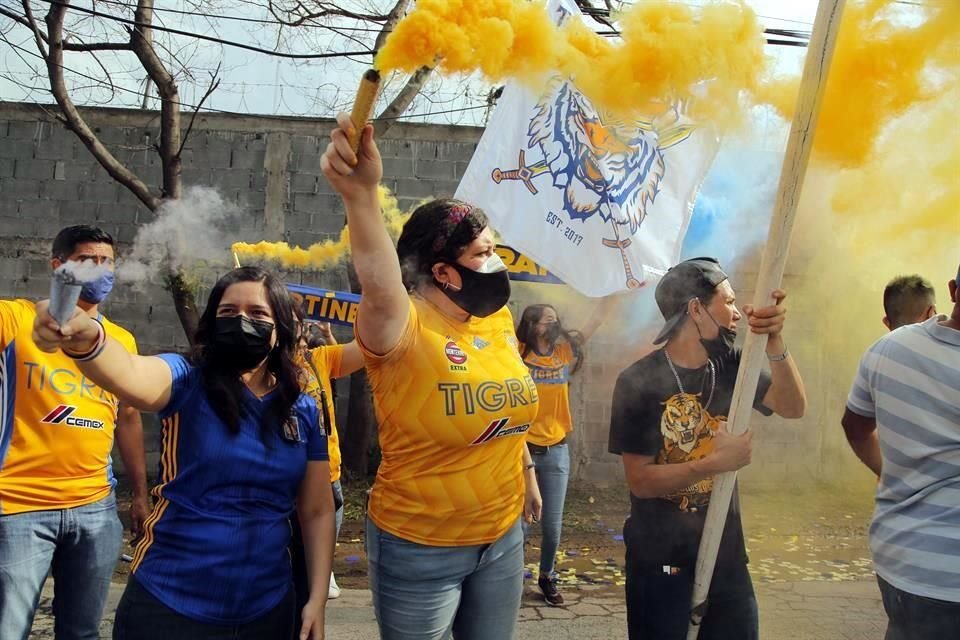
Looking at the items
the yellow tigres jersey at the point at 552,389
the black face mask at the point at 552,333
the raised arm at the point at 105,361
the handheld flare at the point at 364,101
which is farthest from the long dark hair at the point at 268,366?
the black face mask at the point at 552,333

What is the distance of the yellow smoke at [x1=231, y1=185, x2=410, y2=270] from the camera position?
7320 mm

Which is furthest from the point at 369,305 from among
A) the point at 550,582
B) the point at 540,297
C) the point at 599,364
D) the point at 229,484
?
the point at 599,364

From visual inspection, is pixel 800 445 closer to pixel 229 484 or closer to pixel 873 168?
pixel 873 168

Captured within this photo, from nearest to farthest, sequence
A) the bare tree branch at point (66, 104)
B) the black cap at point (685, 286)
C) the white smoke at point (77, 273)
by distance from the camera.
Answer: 1. the white smoke at point (77, 273)
2. the black cap at point (685, 286)
3. the bare tree branch at point (66, 104)

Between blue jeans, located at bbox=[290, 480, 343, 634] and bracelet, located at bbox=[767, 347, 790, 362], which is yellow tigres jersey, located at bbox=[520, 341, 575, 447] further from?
blue jeans, located at bbox=[290, 480, 343, 634]

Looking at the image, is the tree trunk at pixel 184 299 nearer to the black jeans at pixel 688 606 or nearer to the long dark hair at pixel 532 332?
the long dark hair at pixel 532 332

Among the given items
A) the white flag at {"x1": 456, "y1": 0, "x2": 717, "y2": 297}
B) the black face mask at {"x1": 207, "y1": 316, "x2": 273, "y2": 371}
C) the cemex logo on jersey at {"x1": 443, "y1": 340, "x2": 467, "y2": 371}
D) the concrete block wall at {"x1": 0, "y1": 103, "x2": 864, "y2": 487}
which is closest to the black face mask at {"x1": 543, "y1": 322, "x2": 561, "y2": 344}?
the white flag at {"x1": 456, "y1": 0, "x2": 717, "y2": 297}

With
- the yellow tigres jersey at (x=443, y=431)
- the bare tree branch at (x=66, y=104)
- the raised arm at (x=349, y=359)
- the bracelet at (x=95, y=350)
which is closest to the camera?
the bracelet at (x=95, y=350)

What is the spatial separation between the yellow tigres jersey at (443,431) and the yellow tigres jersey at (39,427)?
3.94 feet

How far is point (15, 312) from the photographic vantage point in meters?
2.93

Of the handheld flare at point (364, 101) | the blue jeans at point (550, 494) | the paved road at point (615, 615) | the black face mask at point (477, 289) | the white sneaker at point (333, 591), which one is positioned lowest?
the white sneaker at point (333, 591)

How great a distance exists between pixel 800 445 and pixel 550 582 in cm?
181

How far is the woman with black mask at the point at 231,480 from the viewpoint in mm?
2006

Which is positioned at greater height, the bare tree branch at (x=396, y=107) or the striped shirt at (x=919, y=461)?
the bare tree branch at (x=396, y=107)
